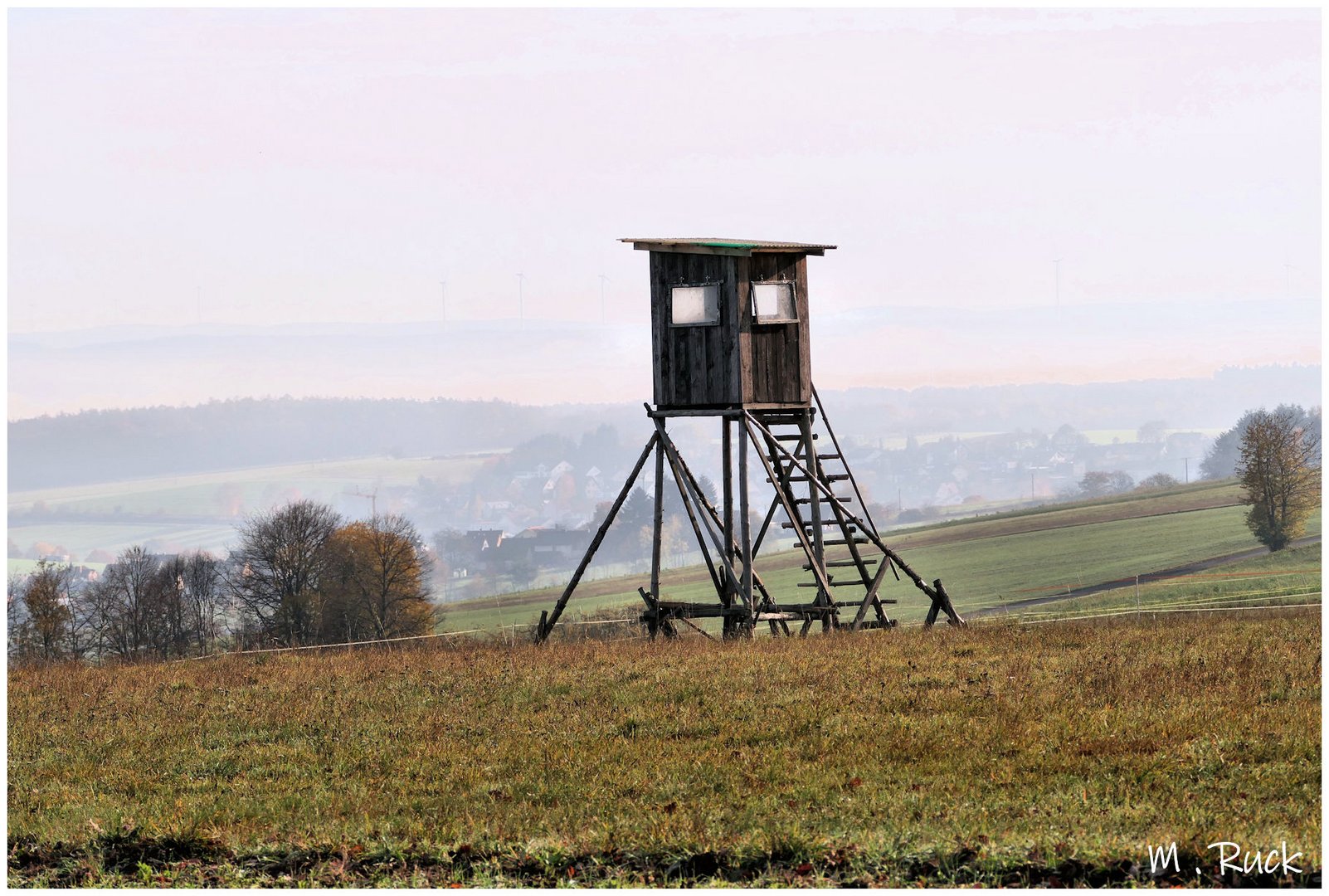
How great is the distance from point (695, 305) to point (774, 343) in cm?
180

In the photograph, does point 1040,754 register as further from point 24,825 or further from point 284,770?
point 24,825

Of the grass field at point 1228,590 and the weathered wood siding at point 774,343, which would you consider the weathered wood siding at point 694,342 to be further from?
the grass field at point 1228,590

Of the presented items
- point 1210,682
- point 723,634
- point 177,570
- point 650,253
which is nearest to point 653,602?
point 723,634

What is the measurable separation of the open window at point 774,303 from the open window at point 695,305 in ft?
2.61

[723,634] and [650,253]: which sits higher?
[650,253]

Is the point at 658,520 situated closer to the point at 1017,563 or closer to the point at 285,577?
the point at 285,577

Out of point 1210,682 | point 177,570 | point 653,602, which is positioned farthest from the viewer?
point 177,570

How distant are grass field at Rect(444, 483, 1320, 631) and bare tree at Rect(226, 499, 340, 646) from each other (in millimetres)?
9054

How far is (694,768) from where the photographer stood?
521 inches

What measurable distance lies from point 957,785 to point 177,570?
234ft

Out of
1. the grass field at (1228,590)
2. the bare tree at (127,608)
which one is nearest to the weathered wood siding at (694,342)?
the grass field at (1228,590)

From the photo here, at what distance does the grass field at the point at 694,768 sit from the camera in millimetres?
10477

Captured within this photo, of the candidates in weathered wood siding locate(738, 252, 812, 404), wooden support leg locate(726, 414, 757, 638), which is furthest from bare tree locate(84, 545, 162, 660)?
weathered wood siding locate(738, 252, 812, 404)

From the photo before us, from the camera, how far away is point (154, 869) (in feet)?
36.6
